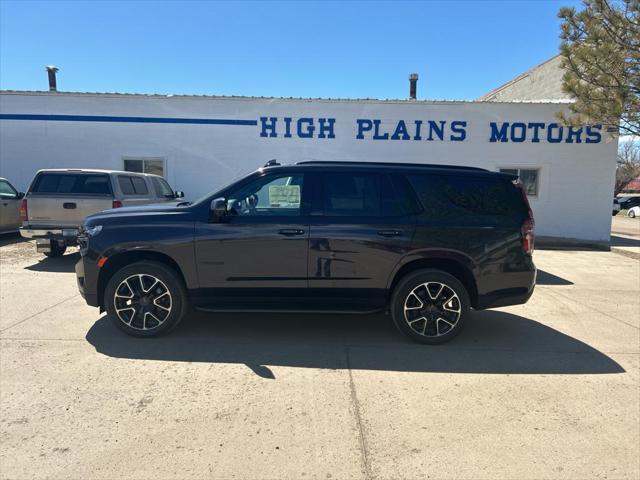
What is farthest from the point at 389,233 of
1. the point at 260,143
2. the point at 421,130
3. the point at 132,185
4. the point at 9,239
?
the point at 9,239

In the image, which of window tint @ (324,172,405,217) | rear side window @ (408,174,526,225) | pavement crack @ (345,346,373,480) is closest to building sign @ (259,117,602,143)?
rear side window @ (408,174,526,225)

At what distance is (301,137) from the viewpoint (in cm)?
1348

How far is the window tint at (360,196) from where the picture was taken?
15.0 ft

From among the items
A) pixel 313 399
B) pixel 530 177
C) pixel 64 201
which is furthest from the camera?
pixel 530 177

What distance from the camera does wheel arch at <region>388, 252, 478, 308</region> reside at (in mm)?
4570

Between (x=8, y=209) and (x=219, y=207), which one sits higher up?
(x=219, y=207)

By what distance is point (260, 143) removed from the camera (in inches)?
529

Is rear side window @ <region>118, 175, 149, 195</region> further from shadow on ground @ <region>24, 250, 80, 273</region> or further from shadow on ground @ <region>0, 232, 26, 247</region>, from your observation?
shadow on ground @ <region>0, 232, 26, 247</region>

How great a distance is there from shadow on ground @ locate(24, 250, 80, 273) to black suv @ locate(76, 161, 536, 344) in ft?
14.0

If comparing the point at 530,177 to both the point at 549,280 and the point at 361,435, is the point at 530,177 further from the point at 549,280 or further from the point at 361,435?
the point at 361,435

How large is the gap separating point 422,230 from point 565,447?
7.56ft

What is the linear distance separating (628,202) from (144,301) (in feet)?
148

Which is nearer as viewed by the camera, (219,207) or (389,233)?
(219,207)

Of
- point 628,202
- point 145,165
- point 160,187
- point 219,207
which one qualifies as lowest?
point 628,202
